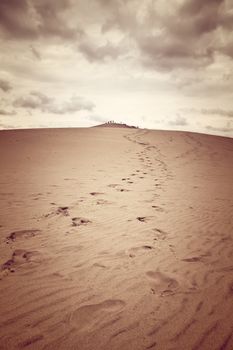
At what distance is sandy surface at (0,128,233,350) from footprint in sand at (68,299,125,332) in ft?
0.04

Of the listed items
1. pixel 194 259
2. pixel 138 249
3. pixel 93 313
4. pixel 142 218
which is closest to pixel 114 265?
pixel 138 249

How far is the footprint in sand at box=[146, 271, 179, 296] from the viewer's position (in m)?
2.70

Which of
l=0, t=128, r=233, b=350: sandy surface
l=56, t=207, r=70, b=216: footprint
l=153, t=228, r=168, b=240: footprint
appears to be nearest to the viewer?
l=0, t=128, r=233, b=350: sandy surface

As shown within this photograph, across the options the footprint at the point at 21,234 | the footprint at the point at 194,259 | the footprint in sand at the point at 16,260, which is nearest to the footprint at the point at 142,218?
the footprint at the point at 194,259

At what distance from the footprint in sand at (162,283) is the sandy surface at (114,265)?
0.01m

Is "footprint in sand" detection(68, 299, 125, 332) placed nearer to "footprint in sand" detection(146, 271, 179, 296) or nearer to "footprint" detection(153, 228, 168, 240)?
"footprint in sand" detection(146, 271, 179, 296)

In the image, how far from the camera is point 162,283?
2.88 meters

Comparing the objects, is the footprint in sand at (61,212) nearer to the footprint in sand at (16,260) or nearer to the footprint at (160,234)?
the footprint in sand at (16,260)

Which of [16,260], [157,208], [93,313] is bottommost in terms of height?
[93,313]

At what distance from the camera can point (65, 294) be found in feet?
8.52

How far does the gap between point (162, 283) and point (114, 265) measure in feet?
2.38

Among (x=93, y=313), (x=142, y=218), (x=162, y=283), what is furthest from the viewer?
(x=142, y=218)

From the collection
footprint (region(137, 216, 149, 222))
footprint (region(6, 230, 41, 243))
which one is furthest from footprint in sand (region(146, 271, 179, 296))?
footprint (region(6, 230, 41, 243))

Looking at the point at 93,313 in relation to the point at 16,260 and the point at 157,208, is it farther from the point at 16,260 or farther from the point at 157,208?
the point at 157,208
